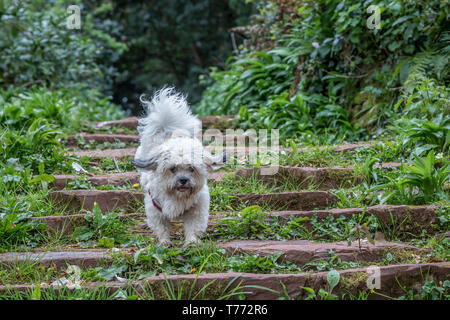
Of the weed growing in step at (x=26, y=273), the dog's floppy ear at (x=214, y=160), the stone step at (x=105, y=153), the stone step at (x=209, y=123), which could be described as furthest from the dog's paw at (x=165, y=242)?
the stone step at (x=209, y=123)

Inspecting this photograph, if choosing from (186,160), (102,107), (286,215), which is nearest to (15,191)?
(186,160)

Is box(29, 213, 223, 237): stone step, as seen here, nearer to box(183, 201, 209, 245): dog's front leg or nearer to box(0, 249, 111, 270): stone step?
box(183, 201, 209, 245): dog's front leg

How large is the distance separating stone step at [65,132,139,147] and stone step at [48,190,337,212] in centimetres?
223

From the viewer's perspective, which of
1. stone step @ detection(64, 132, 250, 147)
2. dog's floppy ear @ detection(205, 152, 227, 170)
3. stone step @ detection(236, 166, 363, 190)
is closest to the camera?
dog's floppy ear @ detection(205, 152, 227, 170)

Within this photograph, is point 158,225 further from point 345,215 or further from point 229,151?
point 229,151

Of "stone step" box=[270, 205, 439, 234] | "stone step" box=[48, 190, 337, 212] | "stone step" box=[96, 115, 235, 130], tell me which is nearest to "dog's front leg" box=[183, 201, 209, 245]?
"stone step" box=[48, 190, 337, 212]

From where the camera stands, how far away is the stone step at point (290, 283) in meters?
3.31

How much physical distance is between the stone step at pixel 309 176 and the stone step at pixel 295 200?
1.10 feet

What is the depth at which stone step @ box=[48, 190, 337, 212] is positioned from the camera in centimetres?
472

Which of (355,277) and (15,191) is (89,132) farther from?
(355,277)

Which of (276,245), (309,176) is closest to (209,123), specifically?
→ (309,176)

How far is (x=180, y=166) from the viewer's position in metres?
4.15

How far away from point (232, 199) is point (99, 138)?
2.89 meters

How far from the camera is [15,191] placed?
477cm
